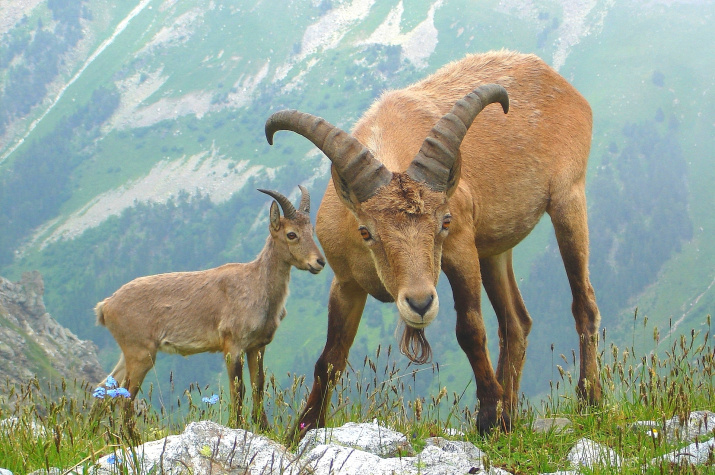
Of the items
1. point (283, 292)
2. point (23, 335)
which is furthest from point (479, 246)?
point (23, 335)

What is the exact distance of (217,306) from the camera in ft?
42.9

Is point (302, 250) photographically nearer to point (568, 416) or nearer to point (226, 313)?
point (226, 313)

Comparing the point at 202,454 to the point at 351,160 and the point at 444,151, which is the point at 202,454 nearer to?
the point at 351,160

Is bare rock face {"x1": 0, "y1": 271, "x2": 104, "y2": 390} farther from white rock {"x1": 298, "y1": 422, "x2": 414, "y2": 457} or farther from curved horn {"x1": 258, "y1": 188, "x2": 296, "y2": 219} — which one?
white rock {"x1": 298, "y1": 422, "x2": 414, "y2": 457}

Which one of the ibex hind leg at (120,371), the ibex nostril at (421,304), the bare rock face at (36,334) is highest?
the bare rock face at (36,334)

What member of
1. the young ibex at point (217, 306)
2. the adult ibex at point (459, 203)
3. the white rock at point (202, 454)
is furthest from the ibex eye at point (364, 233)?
the young ibex at point (217, 306)

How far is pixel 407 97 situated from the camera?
859 centimetres

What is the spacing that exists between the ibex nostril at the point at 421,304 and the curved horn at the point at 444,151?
1172mm

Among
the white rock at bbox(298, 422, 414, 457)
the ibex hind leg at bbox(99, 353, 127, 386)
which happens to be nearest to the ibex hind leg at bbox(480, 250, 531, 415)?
the white rock at bbox(298, 422, 414, 457)

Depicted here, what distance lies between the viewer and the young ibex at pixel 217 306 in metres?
12.5

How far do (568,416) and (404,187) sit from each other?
267 cm

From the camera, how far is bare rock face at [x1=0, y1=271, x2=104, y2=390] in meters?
74.1

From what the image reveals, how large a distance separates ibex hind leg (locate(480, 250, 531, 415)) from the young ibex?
11.2 ft

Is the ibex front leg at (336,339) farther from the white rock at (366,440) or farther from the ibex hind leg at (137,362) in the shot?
the ibex hind leg at (137,362)
